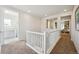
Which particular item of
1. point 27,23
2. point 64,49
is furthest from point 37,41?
point 64,49

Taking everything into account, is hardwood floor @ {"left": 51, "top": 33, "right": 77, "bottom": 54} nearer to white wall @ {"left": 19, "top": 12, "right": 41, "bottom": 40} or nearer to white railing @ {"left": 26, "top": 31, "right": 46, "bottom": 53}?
white railing @ {"left": 26, "top": 31, "right": 46, "bottom": 53}

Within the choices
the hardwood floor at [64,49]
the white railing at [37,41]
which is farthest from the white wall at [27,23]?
the hardwood floor at [64,49]

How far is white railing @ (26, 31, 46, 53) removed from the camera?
9.19ft

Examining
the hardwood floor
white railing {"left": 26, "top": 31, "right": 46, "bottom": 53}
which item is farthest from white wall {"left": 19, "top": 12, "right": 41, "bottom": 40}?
the hardwood floor

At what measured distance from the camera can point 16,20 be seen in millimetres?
3359

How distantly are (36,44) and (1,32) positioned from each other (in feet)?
5.01

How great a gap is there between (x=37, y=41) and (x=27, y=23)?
91cm

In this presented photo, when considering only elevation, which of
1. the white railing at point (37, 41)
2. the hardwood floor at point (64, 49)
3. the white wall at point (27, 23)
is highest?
the white wall at point (27, 23)

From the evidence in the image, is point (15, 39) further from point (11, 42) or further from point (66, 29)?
point (66, 29)

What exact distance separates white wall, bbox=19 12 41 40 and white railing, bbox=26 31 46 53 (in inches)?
9.7

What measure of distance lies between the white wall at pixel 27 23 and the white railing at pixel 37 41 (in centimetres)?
25

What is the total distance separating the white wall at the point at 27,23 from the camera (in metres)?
3.45

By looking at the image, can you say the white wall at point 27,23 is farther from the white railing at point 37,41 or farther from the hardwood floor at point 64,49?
the hardwood floor at point 64,49
